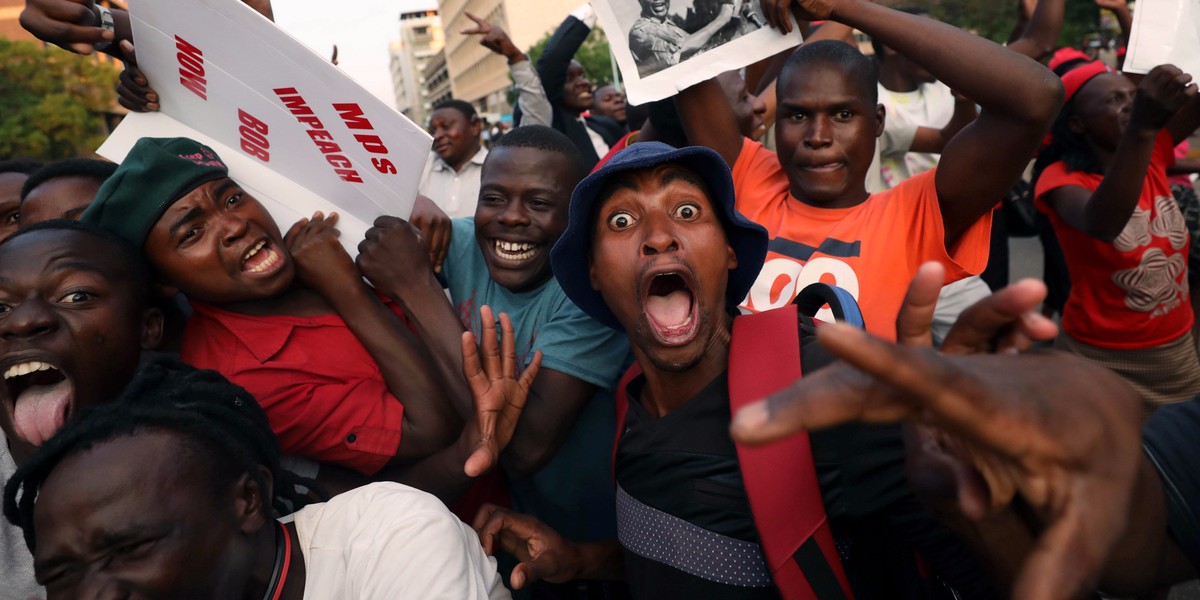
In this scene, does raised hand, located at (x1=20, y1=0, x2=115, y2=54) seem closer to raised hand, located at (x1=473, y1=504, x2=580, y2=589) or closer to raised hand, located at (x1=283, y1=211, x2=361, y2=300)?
raised hand, located at (x1=283, y1=211, x2=361, y2=300)

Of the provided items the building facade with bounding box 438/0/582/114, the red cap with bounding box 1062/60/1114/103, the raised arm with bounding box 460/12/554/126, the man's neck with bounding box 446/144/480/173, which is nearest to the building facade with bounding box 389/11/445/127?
the building facade with bounding box 438/0/582/114

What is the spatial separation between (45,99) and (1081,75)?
34124 mm

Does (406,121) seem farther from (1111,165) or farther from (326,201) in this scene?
(1111,165)

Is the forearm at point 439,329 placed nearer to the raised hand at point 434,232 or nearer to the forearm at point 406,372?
the forearm at point 406,372

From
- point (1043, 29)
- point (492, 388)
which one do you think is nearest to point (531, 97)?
point (1043, 29)

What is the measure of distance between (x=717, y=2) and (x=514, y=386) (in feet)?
4.32

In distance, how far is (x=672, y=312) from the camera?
1.67 meters

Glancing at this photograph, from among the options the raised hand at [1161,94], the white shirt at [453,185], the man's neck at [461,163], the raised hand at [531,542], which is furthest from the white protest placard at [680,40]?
the man's neck at [461,163]

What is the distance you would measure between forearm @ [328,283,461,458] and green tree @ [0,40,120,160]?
3219 centimetres

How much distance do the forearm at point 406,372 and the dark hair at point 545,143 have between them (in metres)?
0.71

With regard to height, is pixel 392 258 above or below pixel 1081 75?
below

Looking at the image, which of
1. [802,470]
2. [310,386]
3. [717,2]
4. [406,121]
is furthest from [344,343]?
[717,2]

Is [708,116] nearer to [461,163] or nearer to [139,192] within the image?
[139,192]

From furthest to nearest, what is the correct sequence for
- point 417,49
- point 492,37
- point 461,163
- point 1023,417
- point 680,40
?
point 417,49 < point 461,163 < point 492,37 < point 680,40 < point 1023,417
